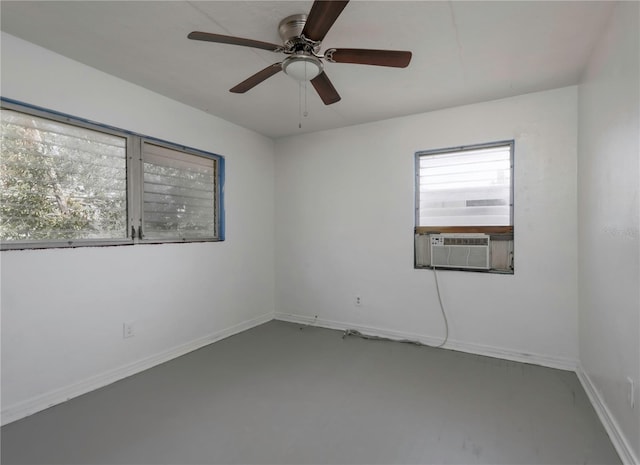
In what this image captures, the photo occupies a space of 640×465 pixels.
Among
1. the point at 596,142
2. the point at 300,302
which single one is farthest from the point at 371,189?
the point at 596,142

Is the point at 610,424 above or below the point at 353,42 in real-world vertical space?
below

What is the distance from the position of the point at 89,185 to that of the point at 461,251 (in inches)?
129

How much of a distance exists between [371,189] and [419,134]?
756 millimetres

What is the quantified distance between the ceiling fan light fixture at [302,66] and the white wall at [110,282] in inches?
61.4

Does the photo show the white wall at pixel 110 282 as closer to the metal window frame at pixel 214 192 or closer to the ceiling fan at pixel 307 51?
the metal window frame at pixel 214 192

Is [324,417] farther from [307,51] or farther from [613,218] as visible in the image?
[307,51]

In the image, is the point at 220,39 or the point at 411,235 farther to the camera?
the point at 411,235

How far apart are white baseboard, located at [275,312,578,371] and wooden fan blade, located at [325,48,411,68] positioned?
262 cm

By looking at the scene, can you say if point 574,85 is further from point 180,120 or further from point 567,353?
point 180,120

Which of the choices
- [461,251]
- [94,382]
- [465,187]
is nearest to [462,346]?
[461,251]

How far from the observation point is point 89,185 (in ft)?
7.92

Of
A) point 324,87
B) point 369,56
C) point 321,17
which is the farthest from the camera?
point 324,87

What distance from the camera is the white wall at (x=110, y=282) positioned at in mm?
2029

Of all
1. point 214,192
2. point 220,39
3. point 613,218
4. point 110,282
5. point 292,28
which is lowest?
point 110,282
